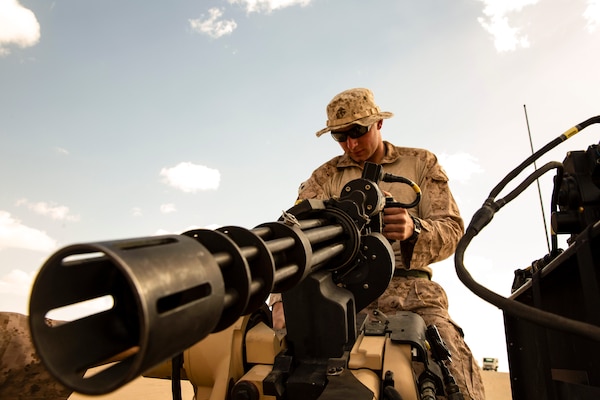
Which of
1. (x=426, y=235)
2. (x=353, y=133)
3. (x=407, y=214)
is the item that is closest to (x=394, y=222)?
(x=407, y=214)

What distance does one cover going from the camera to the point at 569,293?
1717mm

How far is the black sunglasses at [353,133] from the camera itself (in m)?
4.05

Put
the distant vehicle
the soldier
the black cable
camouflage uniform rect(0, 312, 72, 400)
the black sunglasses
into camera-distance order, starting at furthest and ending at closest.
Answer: the distant vehicle, the black sunglasses, the soldier, camouflage uniform rect(0, 312, 72, 400), the black cable

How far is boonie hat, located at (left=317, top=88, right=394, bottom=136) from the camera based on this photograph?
4.09 metres

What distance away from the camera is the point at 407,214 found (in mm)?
2869

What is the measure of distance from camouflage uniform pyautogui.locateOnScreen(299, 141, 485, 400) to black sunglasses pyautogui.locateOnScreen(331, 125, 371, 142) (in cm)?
39

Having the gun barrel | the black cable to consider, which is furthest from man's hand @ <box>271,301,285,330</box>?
the gun barrel

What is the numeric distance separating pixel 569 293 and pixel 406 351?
102 cm

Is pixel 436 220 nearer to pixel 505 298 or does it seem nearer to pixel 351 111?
pixel 351 111

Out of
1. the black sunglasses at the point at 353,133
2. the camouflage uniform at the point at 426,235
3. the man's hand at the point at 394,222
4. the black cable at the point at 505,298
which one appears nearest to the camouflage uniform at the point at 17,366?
the black cable at the point at 505,298

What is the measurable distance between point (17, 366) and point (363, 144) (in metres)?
3.06

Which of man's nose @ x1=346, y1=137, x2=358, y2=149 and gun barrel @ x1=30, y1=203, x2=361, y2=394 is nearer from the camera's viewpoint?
gun barrel @ x1=30, y1=203, x2=361, y2=394

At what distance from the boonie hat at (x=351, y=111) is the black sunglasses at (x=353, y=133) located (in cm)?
4

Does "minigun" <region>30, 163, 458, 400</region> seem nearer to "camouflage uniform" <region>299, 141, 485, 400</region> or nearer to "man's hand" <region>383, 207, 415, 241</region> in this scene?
"man's hand" <region>383, 207, 415, 241</region>
